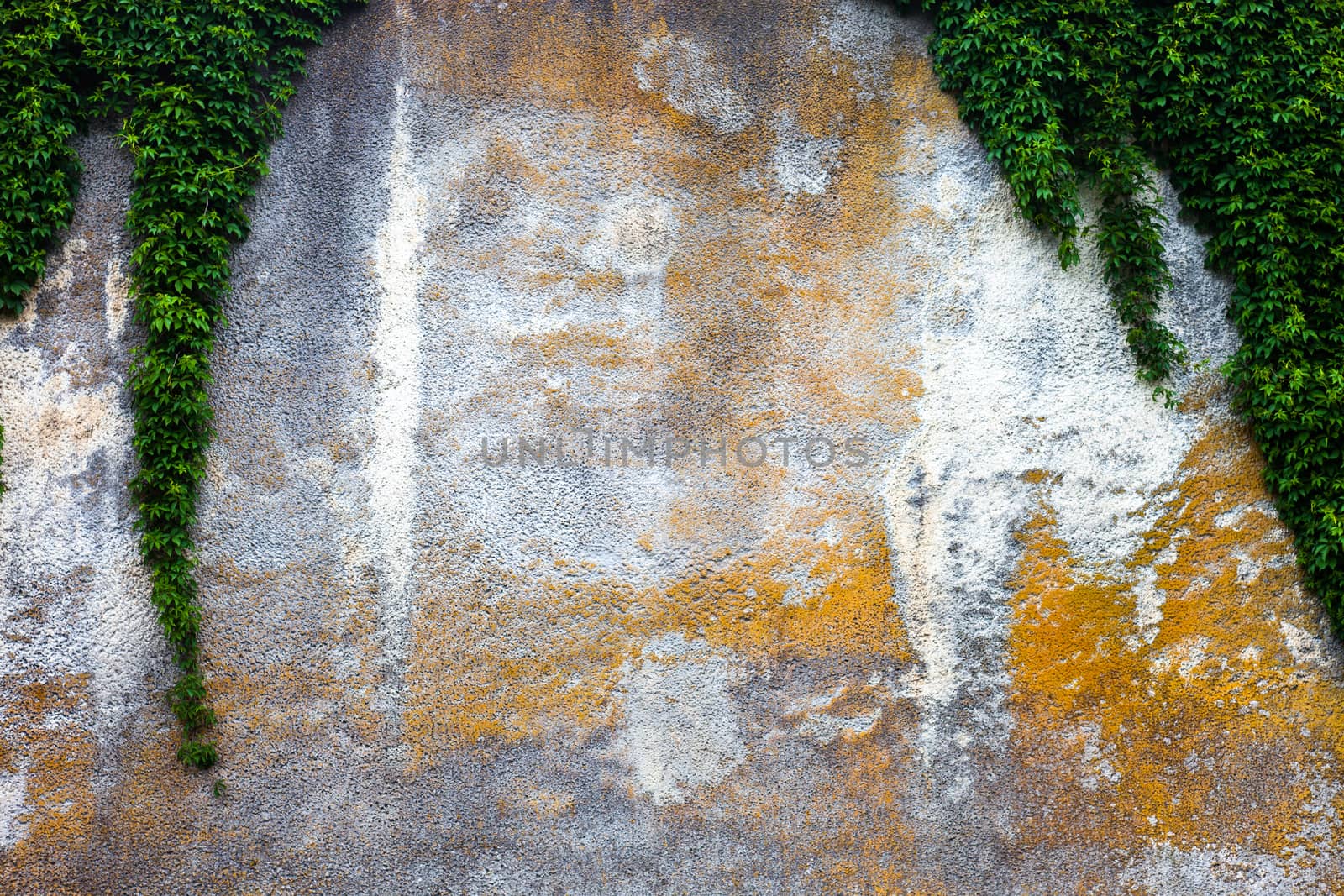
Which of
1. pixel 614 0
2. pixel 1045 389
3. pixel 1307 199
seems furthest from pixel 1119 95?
pixel 614 0

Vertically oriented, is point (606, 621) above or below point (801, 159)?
below

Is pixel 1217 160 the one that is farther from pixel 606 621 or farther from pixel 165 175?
pixel 165 175

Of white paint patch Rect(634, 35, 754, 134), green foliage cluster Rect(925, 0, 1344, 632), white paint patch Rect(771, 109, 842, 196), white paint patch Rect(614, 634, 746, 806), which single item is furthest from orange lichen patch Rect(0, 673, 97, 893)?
green foliage cluster Rect(925, 0, 1344, 632)
